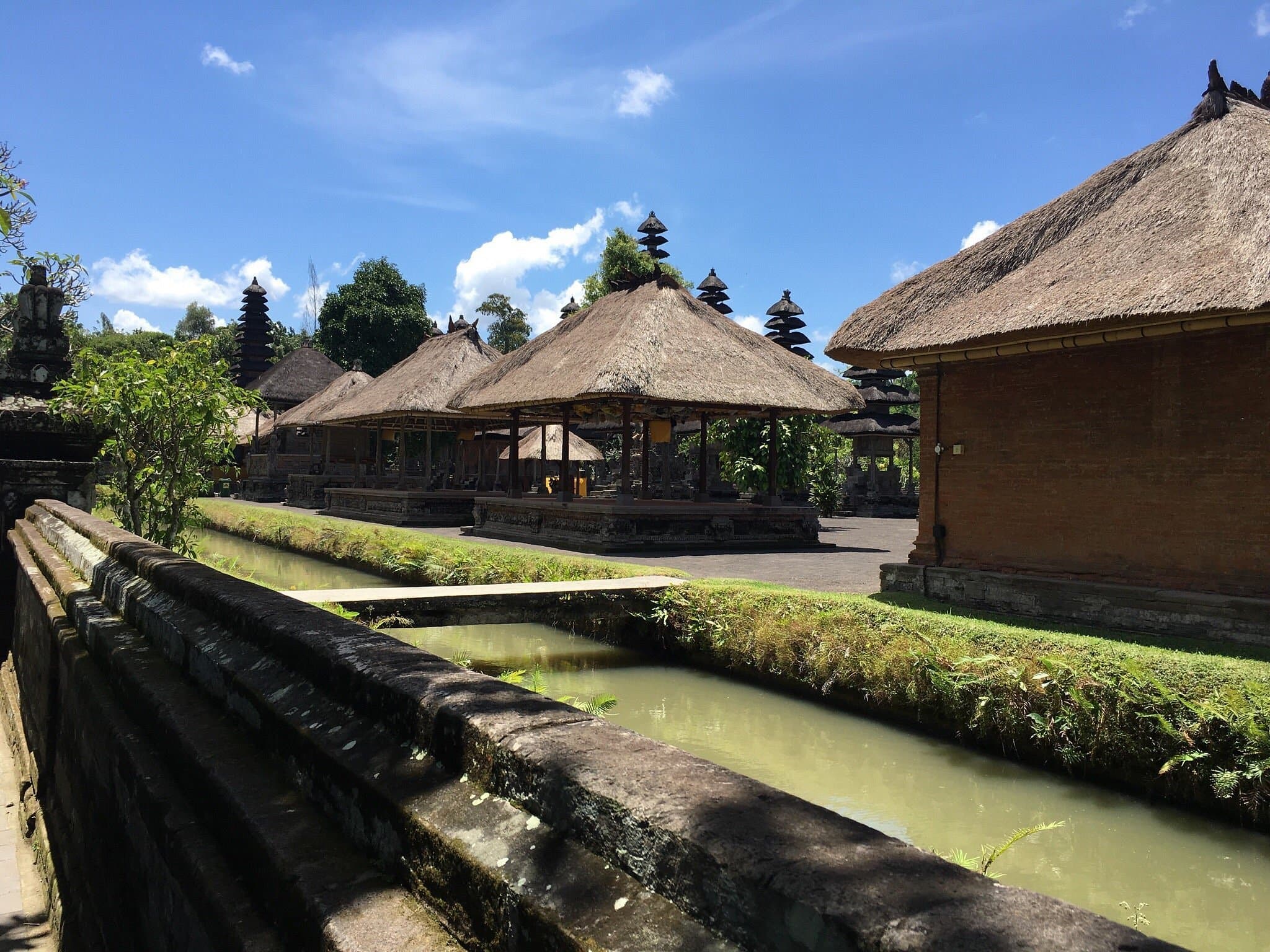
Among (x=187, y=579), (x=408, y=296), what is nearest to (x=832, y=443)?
(x=187, y=579)

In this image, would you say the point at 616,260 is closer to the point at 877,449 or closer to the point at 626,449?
the point at 877,449

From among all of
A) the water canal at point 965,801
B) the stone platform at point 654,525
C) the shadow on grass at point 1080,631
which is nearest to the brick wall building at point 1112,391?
the shadow on grass at point 1080,631

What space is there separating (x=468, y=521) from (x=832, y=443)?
9.67m

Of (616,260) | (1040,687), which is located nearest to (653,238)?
(616,260)

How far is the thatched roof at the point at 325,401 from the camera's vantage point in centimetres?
2883

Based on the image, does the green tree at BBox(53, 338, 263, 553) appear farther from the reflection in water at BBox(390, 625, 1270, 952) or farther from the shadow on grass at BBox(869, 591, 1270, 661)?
the shadow on grass at BBox(869, 591, 1270, 661)

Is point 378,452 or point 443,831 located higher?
point 378,452

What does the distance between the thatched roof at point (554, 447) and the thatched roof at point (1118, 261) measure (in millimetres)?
20746

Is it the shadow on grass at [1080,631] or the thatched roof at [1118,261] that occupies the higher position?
the thatched roof at [1118,261]

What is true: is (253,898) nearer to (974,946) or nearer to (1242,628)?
(974,946)

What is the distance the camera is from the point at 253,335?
173ft

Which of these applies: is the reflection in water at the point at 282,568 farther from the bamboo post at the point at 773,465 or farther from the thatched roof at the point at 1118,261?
the thatched roof at the point at 1118,261

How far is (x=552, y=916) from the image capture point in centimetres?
126

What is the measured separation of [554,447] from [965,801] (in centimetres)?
2566
